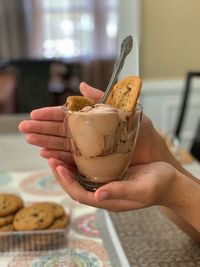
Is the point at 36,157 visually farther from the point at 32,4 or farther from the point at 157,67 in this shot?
the point at 32,4

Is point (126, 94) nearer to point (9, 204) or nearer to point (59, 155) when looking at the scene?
point (59, 155)

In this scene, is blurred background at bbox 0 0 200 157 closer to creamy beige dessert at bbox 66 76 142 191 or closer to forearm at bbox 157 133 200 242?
forearm at bbox 157 133 200 242

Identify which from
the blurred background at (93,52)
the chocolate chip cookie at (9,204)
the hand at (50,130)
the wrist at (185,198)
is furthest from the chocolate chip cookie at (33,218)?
the blurred background at (93,52)

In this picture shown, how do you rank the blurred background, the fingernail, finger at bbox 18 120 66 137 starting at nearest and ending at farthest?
the fingernail < finger at bbox 18 120 66 137 < the blurred background

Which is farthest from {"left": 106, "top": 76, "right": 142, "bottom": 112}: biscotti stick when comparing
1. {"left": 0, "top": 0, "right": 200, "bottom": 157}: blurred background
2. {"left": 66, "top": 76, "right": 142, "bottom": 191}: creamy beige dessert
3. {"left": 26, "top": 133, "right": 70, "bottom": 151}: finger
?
{"left": 0, "top": 0, "right": 200, "bottom": 157}: blurred background

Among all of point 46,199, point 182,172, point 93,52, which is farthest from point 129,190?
point 93,52

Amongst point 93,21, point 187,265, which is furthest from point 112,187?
point 93,21
